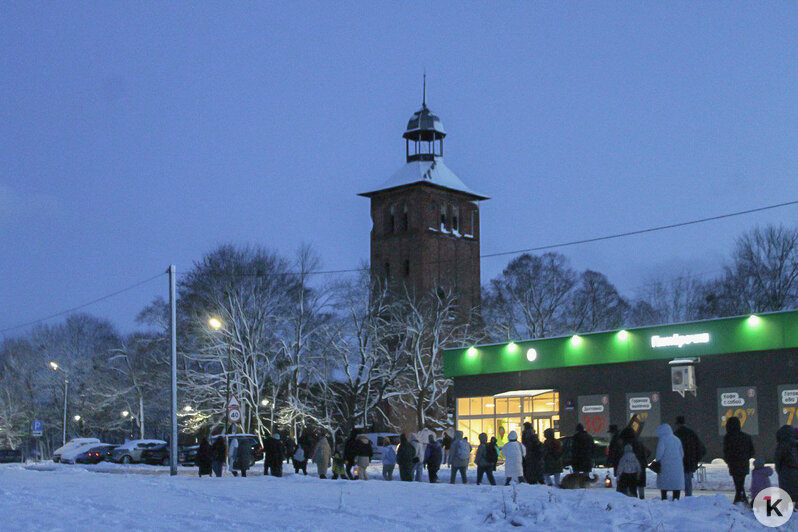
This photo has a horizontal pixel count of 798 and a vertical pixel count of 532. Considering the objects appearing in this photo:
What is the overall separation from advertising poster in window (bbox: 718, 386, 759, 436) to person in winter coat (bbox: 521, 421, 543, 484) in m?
14.0

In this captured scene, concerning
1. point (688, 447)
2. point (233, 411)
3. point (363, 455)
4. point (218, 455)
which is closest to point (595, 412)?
point (233, 411)

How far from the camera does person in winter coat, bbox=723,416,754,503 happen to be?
58.4 ft

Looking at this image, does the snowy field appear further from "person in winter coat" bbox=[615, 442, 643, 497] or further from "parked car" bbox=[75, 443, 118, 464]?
"parked car" bbox=[75, 443, 118, 464]

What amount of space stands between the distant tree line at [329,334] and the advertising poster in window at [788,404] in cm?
2484

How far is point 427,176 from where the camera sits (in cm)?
8150

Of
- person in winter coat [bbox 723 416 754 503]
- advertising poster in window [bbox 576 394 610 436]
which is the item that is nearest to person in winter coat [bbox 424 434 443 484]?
person in winter coat [bbox 723 416 754 503]

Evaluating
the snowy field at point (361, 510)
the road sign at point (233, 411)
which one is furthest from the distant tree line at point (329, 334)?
the snowy field at point (361, 510)

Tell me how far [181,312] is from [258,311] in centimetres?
802

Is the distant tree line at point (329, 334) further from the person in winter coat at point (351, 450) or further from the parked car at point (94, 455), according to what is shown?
the person in winter coat at point (351, 450)

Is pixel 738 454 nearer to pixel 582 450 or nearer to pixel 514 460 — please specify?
pixel 582 450

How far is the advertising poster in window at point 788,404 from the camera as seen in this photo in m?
33.7

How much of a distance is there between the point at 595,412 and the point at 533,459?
17.5m

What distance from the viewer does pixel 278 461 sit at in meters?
30.0

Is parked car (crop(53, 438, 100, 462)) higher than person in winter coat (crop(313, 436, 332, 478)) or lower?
lower
